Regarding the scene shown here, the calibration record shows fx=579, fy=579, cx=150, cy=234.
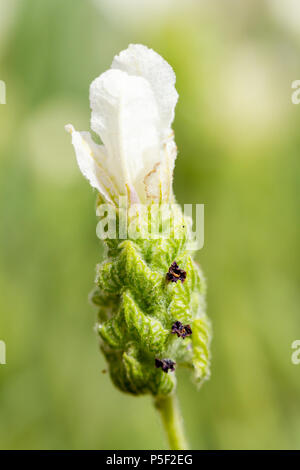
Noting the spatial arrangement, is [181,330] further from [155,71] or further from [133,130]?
[155,71]

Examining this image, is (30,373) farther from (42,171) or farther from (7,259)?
(42,171)

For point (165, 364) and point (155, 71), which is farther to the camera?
point (155, 71)

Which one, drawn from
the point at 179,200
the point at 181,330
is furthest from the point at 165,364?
the point at 179,200

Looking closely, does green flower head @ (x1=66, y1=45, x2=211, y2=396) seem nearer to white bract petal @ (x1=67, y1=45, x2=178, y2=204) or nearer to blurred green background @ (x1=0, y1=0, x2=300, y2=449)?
white bract petal @ (x1=67, y1=45, x2=178, y2=204)

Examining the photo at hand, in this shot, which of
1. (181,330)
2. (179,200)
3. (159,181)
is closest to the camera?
(181,330)

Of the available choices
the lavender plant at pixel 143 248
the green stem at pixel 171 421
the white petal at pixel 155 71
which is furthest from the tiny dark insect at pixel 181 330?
the white petal at pixel 155 71

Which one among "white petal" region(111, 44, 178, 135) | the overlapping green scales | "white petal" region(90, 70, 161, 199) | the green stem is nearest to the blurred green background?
the green stem
